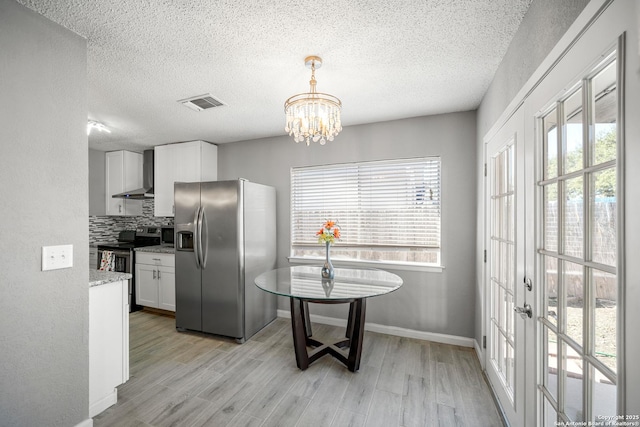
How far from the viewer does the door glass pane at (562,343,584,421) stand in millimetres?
1023

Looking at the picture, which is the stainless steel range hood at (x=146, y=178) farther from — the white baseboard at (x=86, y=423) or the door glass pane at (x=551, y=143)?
the door glass pane at (x=551, y=143)

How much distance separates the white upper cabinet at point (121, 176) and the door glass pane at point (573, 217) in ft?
17.1

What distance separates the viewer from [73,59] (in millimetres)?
1604

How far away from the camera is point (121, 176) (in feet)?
14.3

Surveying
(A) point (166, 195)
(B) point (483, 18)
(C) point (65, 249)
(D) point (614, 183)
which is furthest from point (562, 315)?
(A) point (166, 195)

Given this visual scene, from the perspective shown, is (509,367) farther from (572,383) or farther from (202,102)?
(202,102)

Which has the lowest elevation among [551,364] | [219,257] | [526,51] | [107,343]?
[107,343]

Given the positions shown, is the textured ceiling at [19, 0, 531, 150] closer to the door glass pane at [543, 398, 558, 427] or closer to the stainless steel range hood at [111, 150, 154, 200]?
the stainless steel range hood at [111, 150, 154, 200]

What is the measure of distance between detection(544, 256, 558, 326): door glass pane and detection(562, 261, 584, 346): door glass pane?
84mm

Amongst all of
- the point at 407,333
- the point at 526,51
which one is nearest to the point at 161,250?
the point at 407,333

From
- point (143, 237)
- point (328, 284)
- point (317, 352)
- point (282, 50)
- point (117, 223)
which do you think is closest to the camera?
point (282, 50)

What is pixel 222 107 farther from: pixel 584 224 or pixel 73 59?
pixel 584 224

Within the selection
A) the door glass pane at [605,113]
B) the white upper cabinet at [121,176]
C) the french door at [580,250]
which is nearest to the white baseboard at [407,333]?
the french door at [580,250]

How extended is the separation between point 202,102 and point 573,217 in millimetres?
2817
